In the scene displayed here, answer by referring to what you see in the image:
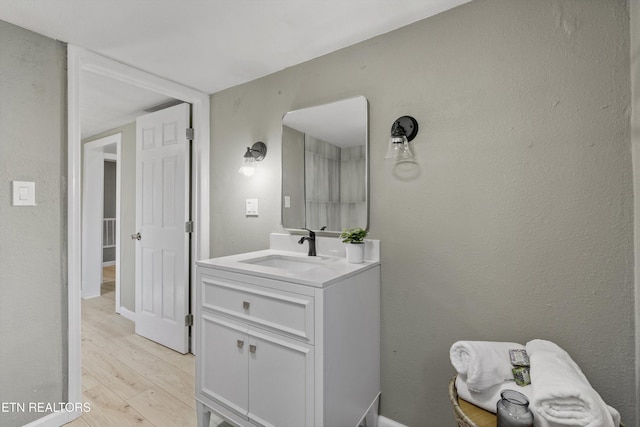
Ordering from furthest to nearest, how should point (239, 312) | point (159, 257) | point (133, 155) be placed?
point (133, 155) → point (159, 257) → point (239, 312)

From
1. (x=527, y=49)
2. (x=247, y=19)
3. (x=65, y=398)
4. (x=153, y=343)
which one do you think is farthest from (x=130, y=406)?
(x=527, y=49)

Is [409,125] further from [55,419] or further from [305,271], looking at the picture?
[55,419]

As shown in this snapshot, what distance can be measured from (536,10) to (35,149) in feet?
8.43

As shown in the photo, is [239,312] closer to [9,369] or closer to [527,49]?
[9,369]

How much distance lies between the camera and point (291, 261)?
6.23ft

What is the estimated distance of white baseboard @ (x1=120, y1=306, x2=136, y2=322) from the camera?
3.35m

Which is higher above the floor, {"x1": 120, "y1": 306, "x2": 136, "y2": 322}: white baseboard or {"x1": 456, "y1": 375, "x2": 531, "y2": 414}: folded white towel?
{"x1": 456, "y1": 375, "x2": 531, "y2": 414}: folded white towel

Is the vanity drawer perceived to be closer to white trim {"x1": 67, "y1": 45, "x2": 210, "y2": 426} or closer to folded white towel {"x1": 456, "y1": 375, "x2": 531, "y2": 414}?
folded white towel {"x1": 456, "y1": 375, "x2": 531, "y2": 414}

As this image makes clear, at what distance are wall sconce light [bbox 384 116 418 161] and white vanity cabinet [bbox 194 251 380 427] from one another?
60 cm

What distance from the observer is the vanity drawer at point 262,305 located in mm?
1269

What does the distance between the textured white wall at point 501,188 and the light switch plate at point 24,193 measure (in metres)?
1.72

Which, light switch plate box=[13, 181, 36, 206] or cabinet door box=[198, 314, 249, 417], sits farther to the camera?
light switch plate box=[13, 181, 36, 206]

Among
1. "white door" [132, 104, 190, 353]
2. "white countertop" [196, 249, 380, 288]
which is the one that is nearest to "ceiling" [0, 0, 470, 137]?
"white door" [132, 104, 190, 353]

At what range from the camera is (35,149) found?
1.68m
